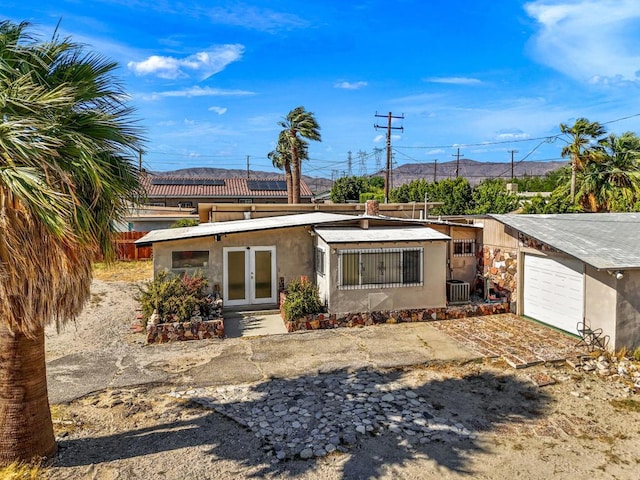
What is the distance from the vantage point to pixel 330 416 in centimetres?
748

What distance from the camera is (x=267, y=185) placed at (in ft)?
164

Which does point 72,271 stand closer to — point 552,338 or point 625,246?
point 552,338

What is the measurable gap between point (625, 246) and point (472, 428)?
Result: 7805 millimetres

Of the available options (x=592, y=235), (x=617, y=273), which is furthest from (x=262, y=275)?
(x=592, y=235)

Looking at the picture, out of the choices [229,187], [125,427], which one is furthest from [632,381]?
[229,187]

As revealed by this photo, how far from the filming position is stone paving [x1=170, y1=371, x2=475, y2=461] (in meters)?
6.78

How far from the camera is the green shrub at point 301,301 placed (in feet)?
41.9

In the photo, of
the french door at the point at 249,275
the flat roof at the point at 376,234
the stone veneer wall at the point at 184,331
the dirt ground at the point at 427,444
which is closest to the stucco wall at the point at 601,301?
the dirt ground at the point at 427,444

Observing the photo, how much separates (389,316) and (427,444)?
6821mm

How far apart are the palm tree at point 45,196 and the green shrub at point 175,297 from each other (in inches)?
236

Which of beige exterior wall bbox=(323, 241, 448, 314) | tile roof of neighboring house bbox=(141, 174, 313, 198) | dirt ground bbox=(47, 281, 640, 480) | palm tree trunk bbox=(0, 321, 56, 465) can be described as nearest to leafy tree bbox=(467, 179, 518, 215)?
tile roof of neighboring house bbox=(141, 174, 313, 198)

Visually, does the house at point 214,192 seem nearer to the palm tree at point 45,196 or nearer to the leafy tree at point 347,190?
the leafy tree at point 347,190

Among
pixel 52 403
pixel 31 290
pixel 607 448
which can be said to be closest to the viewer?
pixel 31 290

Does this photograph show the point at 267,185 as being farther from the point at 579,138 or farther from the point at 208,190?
the point at 579,138
